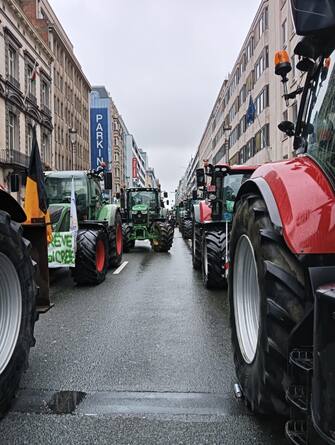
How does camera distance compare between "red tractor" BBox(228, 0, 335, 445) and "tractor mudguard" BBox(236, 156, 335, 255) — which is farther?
"tractor mudguard" BBox(236, 156, 335, 255)

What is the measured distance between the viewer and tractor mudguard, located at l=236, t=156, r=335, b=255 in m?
2.22

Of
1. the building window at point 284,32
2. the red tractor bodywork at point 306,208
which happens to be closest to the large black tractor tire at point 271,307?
the red tractor bodywork at point 306,208

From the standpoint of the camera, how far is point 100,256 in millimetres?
9414

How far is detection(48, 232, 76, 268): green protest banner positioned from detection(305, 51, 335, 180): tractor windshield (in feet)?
19.6

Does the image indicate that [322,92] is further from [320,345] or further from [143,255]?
[143,255]

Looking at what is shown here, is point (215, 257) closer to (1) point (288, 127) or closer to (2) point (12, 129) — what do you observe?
(1) point (288, 127)

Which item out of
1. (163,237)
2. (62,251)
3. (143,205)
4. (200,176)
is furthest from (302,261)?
(143,205)

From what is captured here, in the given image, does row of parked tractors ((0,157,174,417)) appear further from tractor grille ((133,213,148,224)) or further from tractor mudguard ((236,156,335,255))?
tractor mudguard ((236,156,335,255))

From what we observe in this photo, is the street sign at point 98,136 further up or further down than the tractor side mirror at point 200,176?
further up

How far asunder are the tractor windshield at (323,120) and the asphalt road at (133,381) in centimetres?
174

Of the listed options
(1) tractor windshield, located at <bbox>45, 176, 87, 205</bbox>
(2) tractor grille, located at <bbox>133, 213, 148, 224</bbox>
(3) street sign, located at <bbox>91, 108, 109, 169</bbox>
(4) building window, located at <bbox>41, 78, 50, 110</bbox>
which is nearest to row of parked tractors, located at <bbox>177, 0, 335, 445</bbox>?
(1) tractor windshield, located at <bbox>45, 176, 87, 205</bbox>

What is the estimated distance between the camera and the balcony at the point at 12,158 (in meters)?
32.6

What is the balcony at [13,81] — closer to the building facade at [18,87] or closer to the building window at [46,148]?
the building facade at [18,87]

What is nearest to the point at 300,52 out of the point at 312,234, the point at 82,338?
the point at 312,234
